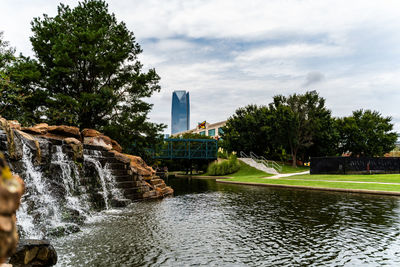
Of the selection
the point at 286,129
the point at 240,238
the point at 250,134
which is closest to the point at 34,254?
the point at 240,238

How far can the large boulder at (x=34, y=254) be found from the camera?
6565mm

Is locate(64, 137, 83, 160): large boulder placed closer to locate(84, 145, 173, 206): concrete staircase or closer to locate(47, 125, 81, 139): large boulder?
locate(84, 145, 173, 206): concrete staircase

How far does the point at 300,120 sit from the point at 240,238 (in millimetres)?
44005

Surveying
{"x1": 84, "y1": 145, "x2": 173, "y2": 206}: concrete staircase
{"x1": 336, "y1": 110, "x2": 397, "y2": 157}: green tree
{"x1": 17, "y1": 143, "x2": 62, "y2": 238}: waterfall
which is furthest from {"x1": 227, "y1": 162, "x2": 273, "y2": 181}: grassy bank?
{"x1": 17, "y1": 143, "x2": 62, "y2": 238}: waterfall

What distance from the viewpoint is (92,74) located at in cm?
2942

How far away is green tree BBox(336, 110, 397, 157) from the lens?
57.0 m

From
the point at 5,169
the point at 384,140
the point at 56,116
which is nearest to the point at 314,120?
the point at 384,140

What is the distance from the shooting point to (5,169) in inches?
49.4

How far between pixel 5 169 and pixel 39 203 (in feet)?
40.0

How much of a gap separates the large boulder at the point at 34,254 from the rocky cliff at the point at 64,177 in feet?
10.3

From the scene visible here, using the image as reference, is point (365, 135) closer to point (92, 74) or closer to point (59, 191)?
point (92, 74)

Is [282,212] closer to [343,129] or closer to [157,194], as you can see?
[157,194]

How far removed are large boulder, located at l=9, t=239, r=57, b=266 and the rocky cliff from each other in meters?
→ 3.15

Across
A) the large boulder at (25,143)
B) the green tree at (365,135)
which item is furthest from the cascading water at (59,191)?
the green tree at (365,135)
